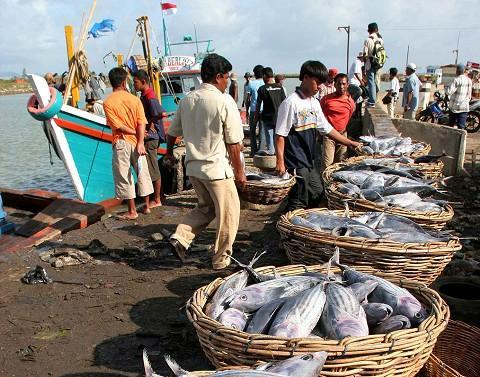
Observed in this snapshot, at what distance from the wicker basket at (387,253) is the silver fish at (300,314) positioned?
2.28ft

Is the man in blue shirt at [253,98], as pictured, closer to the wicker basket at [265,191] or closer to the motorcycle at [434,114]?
the wicker basket at [265,191]

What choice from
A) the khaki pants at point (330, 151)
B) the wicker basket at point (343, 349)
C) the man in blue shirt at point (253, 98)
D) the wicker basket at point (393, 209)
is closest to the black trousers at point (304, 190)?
the wicker basket at point (393, 209)

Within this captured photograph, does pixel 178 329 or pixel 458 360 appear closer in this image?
pixel 458 360

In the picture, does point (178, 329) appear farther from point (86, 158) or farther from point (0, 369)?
point (86, 158)

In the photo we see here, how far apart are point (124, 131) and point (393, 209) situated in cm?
390

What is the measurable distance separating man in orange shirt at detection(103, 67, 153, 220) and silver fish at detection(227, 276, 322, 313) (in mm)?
4021

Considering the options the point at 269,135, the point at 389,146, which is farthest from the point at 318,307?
the point at 269,135

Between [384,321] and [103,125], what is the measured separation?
25.9 feet

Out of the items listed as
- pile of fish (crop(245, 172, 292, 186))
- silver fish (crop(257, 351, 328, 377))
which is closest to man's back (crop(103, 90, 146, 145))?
pile of fish (crop(245, 172, 292, 186))

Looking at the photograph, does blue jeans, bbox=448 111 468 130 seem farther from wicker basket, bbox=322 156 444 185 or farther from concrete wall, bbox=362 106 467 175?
wicker basket, bbox=322 156 444 185

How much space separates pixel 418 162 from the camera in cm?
579

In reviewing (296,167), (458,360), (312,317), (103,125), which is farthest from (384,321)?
(103,125)

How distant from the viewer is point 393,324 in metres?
2.43

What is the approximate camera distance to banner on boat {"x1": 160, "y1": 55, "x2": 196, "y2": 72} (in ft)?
47.9
